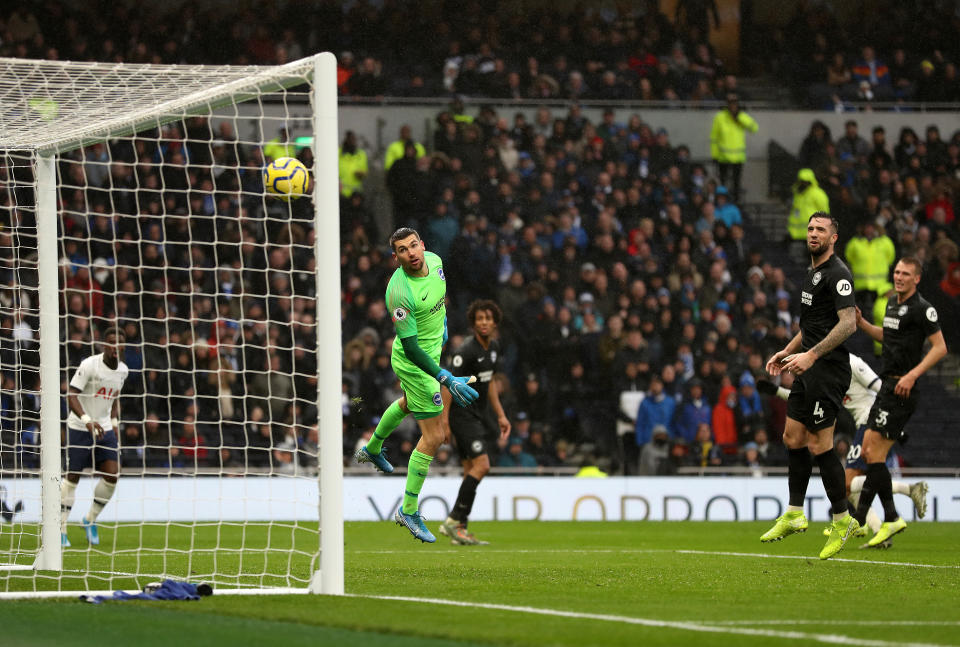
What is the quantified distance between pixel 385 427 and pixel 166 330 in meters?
2.24

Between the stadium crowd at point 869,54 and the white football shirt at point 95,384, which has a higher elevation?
the stadium crowd at point 869,54

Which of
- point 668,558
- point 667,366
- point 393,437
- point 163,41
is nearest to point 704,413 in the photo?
point 667,366

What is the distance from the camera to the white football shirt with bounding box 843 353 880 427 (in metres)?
13.2

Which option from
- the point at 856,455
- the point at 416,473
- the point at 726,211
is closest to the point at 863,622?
the point at 416,473

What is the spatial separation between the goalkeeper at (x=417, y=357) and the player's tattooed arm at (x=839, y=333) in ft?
7.51

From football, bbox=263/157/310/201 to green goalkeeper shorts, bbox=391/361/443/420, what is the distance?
156 centimetres

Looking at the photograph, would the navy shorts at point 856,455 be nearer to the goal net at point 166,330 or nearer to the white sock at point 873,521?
the white sock at point 873,521

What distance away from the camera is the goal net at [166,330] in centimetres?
794

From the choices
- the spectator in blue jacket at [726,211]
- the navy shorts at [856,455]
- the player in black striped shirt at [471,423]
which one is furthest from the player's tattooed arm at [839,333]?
the spectator in blue jacket at [726,211]

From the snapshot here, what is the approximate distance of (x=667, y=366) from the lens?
2025cm

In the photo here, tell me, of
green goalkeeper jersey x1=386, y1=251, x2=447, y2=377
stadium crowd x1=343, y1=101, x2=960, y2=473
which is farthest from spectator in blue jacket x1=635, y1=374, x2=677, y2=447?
green goalkeeper jersey x1=386, y1=251, x2=447, y2=377

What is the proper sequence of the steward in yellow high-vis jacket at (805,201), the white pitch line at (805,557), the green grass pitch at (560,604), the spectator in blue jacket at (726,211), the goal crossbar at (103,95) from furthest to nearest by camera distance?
1. the spectator in blue jacket at (726,211)
2. the steward in yellow high-vis jacket at (805,201)
3. the white pitch line at (805,557)
4. the goal crossbar at (103,95)
5. the green grass pitch at (560,604)

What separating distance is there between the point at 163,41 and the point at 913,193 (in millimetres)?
12740

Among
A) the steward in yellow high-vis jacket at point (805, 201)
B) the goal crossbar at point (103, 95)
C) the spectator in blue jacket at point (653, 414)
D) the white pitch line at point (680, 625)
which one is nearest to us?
the white pitch line at point (680, 625)
